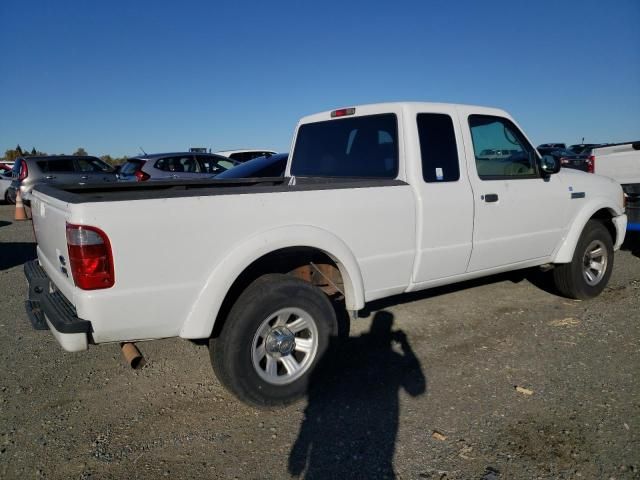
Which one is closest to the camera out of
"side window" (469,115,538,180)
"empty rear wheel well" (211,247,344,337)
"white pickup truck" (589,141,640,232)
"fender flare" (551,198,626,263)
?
"empty rear wheel well" (211,247,344,337)

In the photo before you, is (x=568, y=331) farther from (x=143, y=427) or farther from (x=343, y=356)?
(x=143, y=427)

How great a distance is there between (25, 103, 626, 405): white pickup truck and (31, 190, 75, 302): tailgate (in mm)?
19

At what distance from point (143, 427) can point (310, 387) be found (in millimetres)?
1122

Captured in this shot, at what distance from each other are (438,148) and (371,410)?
211 centimetres

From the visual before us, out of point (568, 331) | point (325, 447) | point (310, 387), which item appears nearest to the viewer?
point (325, 447)

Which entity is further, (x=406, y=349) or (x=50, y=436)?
(x=406, y=349)

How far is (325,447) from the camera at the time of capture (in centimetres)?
275

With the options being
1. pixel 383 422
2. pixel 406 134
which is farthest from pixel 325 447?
pixel 406 134

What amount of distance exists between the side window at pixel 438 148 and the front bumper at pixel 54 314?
258cm

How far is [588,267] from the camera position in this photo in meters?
5.23

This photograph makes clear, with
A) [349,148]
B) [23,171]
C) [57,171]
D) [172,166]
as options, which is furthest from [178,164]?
[349,148]

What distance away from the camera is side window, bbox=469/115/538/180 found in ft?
13.7

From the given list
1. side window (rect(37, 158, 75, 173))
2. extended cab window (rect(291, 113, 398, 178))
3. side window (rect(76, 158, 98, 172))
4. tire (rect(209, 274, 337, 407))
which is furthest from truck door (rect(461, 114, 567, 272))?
side window (rect(76, 158, 98, 172))

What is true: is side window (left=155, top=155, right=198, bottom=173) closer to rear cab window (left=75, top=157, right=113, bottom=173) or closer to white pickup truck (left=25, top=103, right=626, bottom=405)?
rear cab window (left=75, top=157, right=113, bottom=173)
